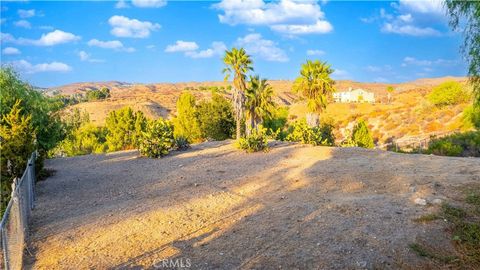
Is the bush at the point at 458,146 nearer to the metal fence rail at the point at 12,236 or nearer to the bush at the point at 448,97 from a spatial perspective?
the metal fence rail at the point at 12,236

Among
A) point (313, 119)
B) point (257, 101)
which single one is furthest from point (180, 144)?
point (313, 119)

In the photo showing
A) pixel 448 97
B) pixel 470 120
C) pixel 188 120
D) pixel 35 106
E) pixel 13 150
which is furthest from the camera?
pixel 448 97

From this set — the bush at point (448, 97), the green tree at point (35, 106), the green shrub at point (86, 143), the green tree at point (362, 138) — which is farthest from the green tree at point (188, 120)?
the bush at point (448, 97)

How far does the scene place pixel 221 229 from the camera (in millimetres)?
9320

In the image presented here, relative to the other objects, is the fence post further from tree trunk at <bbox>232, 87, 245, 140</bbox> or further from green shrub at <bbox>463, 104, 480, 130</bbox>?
green shrub at <bbox>463, 104, 480, 130</bbox>

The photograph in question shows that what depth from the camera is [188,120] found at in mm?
43031

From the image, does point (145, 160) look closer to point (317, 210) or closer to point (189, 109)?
point (317, 210)

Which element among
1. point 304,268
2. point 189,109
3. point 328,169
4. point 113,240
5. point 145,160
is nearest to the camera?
point 304,268

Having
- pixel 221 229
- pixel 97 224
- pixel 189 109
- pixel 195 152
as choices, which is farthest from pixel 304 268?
pixel 189 109

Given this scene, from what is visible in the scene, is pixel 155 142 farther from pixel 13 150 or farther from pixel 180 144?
pixel 13 150

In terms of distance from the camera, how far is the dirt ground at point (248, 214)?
25.1 ft

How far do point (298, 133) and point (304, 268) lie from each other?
790 inches

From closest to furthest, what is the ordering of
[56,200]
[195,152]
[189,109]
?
[56,200], [195,152], [189,109]

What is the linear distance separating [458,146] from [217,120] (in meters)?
22.6
